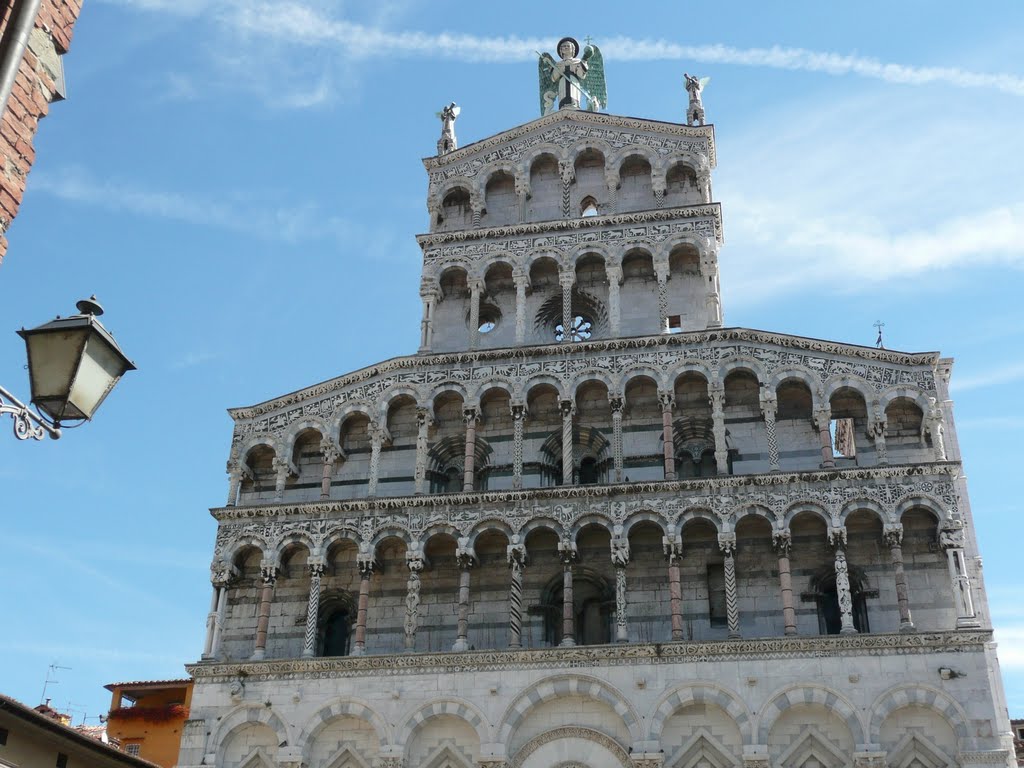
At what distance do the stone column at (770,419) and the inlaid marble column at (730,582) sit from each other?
1889mm

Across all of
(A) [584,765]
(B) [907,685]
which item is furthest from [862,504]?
(A) [584,765]

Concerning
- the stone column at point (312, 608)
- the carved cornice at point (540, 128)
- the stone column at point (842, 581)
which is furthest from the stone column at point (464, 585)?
the carved cornice at point (540, 128)

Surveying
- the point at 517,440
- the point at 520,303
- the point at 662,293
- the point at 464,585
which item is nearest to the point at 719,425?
the point at 662,293

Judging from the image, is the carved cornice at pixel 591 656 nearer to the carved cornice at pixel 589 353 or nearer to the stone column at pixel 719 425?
the stone column at pixel 719 425

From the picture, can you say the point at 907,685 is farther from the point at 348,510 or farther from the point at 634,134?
the point at 634,134

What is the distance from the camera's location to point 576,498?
23344 mm

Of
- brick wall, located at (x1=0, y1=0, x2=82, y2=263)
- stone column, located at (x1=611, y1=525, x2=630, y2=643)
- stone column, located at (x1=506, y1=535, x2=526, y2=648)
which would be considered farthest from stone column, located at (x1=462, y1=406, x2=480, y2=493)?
brick wall, located at (x1=0, y1=0, x2=82, y2=263)

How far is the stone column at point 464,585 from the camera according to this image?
2275 cm

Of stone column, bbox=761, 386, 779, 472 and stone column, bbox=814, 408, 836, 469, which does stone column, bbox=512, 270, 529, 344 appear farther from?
stone column, bbox=814, 408, 836, 469

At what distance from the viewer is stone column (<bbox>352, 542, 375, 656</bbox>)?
75.8ft

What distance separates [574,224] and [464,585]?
9198mm

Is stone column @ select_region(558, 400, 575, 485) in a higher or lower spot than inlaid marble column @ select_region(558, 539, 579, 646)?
higher

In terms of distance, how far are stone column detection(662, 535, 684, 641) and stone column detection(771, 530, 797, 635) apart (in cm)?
185

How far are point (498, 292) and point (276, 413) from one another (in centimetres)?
598
